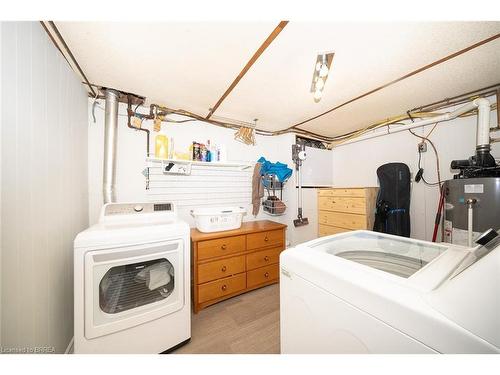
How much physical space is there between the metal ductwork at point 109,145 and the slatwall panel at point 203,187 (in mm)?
392

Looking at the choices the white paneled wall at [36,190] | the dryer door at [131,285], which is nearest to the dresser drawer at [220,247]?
the dryer door at [131,285]

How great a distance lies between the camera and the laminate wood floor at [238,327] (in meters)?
1.38

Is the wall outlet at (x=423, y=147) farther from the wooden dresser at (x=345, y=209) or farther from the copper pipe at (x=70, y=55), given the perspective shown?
the copper pipe at (x=70, y=55)

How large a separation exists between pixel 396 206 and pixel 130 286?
124 inches

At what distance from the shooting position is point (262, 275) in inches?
86.2

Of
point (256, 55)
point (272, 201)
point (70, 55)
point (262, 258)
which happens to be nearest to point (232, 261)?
point (262, 258)

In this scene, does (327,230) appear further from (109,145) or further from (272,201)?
(109,145)


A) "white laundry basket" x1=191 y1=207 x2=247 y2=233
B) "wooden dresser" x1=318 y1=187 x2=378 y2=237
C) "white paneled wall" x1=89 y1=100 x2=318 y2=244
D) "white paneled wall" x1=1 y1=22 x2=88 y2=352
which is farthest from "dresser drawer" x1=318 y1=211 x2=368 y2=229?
"white paneled wall" x1=1 y1=22 x2=88 y2=352

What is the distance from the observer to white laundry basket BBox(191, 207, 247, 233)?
1.97 meters

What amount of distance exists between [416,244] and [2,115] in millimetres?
2229

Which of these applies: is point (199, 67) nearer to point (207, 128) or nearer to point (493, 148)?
point (207, 128)

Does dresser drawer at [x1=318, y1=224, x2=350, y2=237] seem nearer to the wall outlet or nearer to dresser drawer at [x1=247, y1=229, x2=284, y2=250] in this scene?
dresser drawer at [x1=247, y1=229, x2=284, y2=250]
